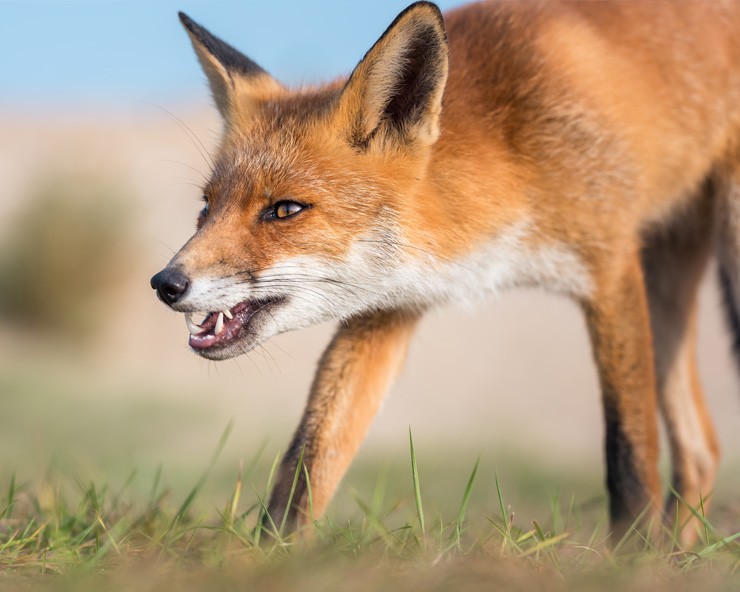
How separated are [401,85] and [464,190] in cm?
57

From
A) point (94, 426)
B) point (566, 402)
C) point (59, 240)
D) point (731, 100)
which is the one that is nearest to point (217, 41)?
point (731, 100)

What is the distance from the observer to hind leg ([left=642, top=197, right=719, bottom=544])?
4.60m

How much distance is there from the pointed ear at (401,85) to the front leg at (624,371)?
122cm

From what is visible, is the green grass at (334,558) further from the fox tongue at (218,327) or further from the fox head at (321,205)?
the fox head at (321,205)

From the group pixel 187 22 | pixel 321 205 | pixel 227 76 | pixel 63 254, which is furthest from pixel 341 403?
pixel 63 254

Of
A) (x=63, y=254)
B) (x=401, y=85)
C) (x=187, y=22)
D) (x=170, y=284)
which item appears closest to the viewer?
(x=170, y=284)

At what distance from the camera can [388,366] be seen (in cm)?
370

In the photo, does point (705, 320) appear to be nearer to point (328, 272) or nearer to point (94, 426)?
point (94, 426)

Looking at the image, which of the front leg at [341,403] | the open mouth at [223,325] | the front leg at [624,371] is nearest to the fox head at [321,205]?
the open mouth at [223,325]

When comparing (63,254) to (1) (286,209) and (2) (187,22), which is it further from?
(1) (286,209)

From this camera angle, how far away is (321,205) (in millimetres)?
3137

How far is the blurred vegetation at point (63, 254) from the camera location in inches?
704

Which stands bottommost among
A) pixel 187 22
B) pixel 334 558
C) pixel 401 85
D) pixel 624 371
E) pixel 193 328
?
pixel 334 558

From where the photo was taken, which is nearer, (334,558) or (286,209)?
(334,558)
